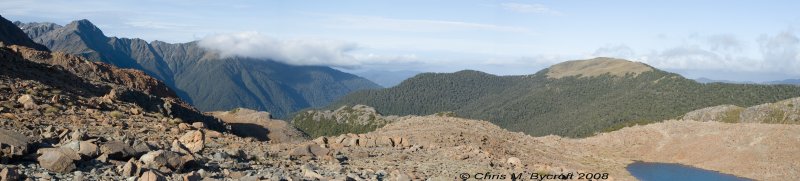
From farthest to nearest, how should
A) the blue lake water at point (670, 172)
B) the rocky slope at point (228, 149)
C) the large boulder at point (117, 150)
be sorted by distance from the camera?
the blue lake water at point (670, 172) < the large boulder at point (117, 150) < the rocky slope at point (228, 149)

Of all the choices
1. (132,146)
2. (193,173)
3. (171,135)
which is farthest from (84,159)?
(171,135)

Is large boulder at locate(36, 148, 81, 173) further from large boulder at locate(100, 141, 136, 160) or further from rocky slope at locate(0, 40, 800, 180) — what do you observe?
large boulder at locate(100, 141, 136, 160)

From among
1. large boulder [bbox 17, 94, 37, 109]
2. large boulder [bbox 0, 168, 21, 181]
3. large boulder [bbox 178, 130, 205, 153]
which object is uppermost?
large boulder [bbox 17, 94, 37, 109]

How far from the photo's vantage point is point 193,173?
15039mm

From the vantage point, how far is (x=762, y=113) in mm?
130625

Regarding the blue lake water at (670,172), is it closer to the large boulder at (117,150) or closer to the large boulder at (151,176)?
the large boulder at (117,150)

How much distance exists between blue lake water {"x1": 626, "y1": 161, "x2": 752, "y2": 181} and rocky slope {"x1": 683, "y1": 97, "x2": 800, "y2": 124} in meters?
86.8

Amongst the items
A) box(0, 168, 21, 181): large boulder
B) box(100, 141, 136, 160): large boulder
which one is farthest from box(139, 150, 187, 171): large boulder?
box(0, 168, 21, 181): large boulder

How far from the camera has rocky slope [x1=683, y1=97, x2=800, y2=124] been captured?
12825 cm

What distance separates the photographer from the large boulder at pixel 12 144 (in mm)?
14245

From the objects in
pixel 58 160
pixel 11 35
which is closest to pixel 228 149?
pixel 58 160

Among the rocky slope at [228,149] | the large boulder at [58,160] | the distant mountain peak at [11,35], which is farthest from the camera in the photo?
the distant mountain peak at [11,35]

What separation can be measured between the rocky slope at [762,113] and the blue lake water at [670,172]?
86836mm

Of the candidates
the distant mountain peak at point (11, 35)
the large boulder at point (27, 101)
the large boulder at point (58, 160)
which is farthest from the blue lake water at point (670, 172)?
the distant mountain peak at point (11, 35)
